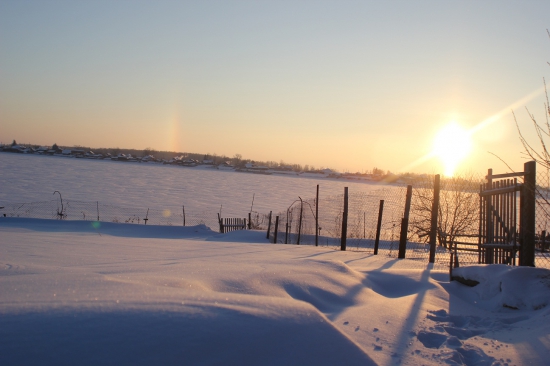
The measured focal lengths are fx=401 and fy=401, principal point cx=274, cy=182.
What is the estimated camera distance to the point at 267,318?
2.85 meters

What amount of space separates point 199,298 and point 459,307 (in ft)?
10.8

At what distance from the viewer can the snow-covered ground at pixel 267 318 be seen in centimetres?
236

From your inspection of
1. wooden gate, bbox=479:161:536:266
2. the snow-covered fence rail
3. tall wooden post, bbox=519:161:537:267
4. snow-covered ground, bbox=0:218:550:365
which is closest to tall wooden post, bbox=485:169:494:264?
wooden gate, bbox=479:161:536:266

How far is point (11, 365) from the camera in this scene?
2104 millimetres

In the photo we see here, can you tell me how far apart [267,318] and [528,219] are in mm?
5613

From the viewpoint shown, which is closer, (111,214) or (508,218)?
(508,218)

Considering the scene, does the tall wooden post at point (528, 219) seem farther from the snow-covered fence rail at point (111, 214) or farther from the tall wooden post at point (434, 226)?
the snow-covered fence rail at point (111, 214)

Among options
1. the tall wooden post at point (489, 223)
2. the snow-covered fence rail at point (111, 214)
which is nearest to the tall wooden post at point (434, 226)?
the tall wooden post at point (489, 223)

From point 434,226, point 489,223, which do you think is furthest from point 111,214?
point 489,223

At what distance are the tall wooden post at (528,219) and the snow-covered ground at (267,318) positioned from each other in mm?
1768

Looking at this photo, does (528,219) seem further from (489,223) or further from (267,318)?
(267,318)

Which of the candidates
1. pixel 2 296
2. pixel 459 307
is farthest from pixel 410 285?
pixel 2 296

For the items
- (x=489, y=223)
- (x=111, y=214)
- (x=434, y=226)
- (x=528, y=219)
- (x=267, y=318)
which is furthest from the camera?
(x=111, y=214)

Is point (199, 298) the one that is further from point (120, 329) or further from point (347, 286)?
point (347, 286)
